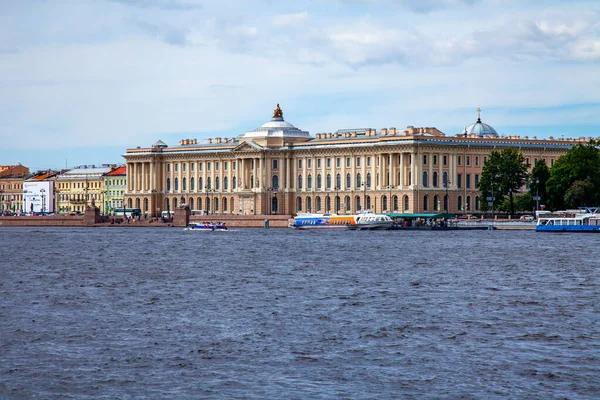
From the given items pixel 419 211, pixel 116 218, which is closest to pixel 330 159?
pixel 419 211

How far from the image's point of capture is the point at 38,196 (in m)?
174

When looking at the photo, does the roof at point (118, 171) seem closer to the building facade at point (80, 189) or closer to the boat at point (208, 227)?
the building facade at point (80, 189)

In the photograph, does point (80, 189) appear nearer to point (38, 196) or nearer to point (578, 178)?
point (38, 196)

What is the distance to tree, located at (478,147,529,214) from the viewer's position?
111 metres

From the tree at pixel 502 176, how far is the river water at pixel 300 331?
6203cm

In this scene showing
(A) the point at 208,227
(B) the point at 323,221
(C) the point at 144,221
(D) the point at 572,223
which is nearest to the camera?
(D) the point at 572,223

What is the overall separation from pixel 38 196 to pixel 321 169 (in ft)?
181

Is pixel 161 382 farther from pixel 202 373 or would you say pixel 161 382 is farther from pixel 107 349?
pixel 107 349

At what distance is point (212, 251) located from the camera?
64438 millimetres

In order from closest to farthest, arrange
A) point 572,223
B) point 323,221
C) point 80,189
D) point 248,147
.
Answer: point 572,223 → point 323,221 → point 248,147 → point 80,189

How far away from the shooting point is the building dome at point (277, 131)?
456 feet

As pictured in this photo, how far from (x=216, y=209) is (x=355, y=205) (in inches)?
824

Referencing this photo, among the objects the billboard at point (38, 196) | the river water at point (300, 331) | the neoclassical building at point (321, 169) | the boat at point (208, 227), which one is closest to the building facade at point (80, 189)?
the billboard at point (38, 196)

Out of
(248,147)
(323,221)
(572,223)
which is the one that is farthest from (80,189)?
(572,223)
